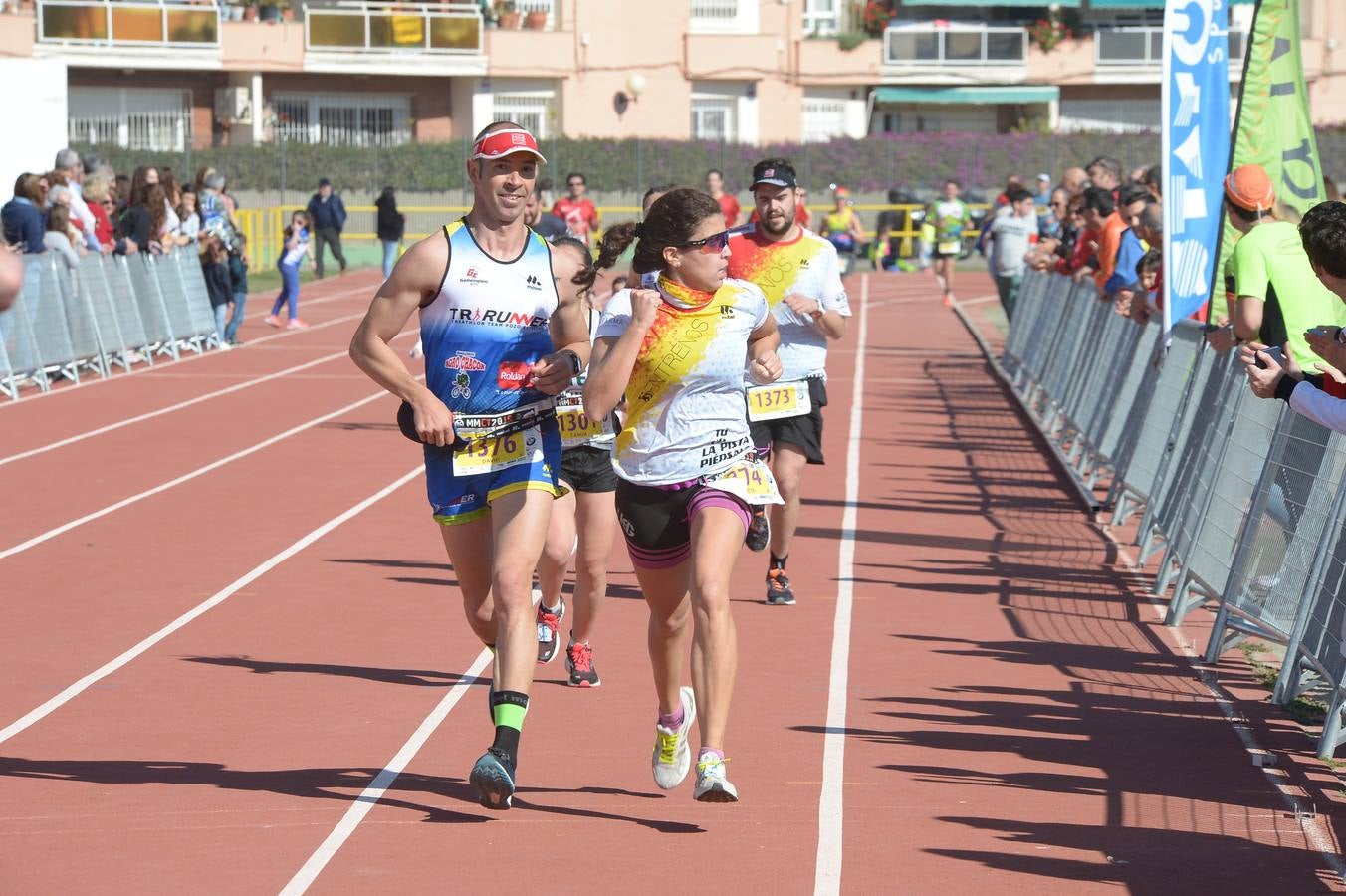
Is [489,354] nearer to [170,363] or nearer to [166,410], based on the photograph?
[166,410]

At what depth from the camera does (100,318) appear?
2236cm

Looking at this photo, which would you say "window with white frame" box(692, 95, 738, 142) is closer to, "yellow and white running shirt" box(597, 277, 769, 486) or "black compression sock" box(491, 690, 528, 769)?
"yellow and white running shirt" box(597, 277, 769, 486)

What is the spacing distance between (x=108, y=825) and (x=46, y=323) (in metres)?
15.0

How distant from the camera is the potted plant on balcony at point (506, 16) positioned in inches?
2365

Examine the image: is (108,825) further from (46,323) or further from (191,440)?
(46,323)

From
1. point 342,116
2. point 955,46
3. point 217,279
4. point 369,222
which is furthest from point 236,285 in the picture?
point 955,46

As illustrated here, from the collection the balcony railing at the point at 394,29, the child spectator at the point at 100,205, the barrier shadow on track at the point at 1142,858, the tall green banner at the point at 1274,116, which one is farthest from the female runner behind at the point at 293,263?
the balcony railing at the point at 394,29

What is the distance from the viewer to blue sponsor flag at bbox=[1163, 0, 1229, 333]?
11867mm

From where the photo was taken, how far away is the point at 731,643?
6707 millimetres

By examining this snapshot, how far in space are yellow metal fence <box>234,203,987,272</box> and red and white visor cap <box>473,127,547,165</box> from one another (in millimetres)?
36479

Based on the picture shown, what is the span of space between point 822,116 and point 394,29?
1437cm

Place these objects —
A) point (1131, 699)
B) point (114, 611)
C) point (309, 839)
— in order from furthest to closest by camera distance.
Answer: point (114, 611) → point (1131, 699) → point (309, 839)

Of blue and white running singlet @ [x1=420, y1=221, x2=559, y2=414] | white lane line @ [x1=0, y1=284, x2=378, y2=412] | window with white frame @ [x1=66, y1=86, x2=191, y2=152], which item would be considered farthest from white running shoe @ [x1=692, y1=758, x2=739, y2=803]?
window with white frame @ [x1=66, y1=86, x2=191, y2=152]

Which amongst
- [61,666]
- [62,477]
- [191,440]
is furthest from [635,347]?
[191,440]
